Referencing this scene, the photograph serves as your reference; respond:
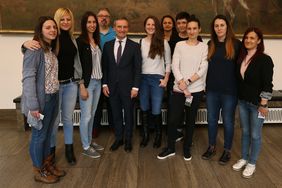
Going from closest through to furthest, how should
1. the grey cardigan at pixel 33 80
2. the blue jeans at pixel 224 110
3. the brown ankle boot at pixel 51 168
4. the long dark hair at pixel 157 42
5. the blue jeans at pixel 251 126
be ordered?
the grey cardigan at pixel 33 80 → the blue jeans at pixel 251 126 → the brown ankle boot at pixel 51 168 → the blue jeans at pixel 224 110 → the long dark hair at pixel 157 42

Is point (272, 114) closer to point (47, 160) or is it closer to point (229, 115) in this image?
A: point (229, 115)

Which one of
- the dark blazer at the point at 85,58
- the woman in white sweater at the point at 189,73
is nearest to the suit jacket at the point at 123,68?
the dark blazer at the point at 85,58

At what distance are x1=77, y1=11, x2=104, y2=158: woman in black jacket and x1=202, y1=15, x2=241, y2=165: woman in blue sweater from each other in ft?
4.03

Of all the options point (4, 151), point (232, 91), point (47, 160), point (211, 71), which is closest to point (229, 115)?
point (232, 91)

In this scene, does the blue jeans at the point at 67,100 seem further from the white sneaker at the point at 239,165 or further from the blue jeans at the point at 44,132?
the white sneaker at the point at 239,165

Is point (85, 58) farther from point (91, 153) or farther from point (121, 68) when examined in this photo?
point (91, 153)

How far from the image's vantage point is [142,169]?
2994 millimetres

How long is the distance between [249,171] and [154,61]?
1572 mm

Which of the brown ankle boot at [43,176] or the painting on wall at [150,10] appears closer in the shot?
the brown ankle boot at [43,176]

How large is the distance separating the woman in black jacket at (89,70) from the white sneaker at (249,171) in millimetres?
1631

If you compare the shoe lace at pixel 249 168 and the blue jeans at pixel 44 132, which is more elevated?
the blue jeans at pixel 44 132

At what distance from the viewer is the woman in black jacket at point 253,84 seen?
8.45ft

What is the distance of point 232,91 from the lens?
113 inches

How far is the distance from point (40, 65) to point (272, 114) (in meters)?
3.54
